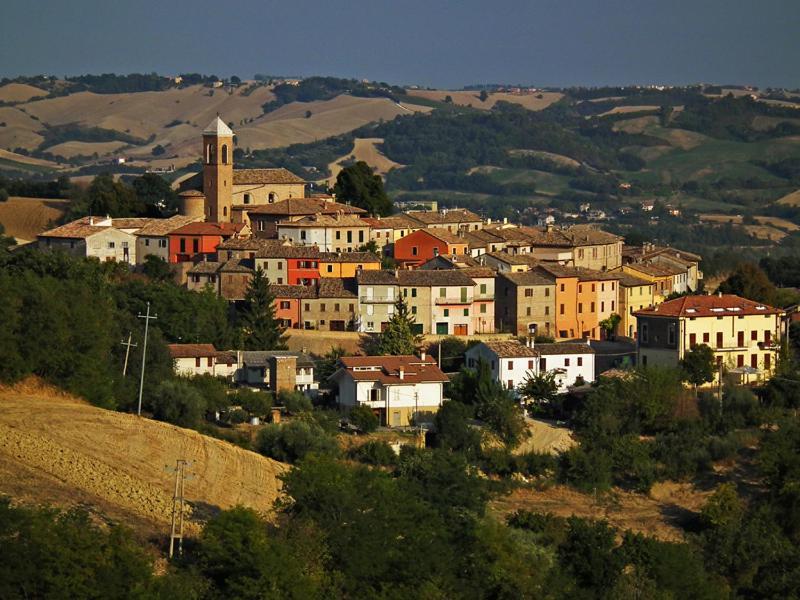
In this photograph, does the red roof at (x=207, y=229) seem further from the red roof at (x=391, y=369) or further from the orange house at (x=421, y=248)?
the red roof at (x=391, y=369)

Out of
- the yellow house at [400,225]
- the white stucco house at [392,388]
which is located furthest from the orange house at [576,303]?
the white stucco house at [392,388]

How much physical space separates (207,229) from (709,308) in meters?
16.0

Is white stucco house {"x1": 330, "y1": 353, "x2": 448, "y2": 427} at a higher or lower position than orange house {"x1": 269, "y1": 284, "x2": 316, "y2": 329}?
lower

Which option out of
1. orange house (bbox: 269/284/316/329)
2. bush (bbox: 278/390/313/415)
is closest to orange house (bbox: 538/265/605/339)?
orange house (bbox: 269/284/316/329)

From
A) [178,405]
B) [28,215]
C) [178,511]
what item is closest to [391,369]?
[178,405]

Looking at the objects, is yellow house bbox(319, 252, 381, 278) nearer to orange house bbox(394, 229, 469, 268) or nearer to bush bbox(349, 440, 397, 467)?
orange house bbox(394, 229, 469, 268)

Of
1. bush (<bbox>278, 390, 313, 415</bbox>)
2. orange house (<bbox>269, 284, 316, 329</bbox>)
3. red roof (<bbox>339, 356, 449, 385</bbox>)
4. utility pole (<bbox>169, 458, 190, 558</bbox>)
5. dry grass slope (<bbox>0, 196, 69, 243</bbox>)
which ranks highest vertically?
dry grass slope (<bbox>0, 196, 69, 243</bbox>)

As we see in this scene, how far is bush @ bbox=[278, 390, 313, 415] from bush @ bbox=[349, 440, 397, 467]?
2.22m

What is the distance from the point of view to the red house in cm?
5697

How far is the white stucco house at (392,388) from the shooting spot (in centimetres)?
4478

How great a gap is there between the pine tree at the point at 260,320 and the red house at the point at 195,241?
18.3 feet

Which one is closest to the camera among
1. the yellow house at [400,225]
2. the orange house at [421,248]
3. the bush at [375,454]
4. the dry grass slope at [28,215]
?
the bush at [375,454]

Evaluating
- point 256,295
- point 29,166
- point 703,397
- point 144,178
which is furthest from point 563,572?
point 29,166

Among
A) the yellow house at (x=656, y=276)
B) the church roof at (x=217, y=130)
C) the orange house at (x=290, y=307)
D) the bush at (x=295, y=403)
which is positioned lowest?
the bush at (x=295, y=403)
